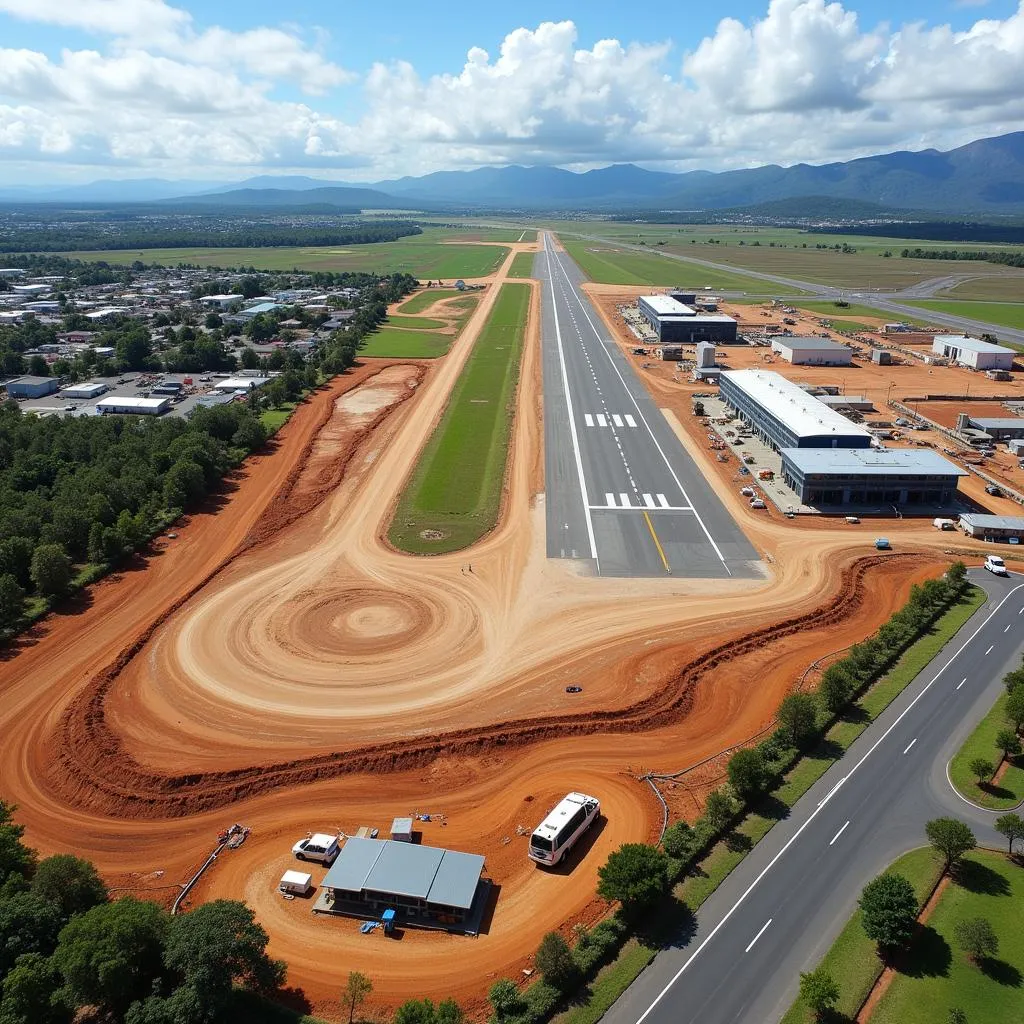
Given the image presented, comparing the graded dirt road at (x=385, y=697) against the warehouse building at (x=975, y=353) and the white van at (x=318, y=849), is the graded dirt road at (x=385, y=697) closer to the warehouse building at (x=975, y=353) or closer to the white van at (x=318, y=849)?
the white van at (x=318, y=849)

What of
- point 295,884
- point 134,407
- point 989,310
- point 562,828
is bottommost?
point 134,407

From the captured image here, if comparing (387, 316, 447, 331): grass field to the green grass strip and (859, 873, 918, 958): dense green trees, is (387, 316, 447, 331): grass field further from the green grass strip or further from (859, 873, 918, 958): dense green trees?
(859, 873, 918, 958): dense green trees

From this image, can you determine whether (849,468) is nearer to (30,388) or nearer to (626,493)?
(626,493)

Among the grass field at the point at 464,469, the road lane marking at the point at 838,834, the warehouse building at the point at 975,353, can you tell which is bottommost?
the grass field at the point at 464,469

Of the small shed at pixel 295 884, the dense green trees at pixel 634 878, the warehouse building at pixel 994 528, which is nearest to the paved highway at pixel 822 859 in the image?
the dense green trees at pixel 634 878

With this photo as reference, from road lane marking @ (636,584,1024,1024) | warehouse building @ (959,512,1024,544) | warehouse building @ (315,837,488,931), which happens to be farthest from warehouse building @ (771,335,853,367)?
warehouse building @ (315,837,488,931)

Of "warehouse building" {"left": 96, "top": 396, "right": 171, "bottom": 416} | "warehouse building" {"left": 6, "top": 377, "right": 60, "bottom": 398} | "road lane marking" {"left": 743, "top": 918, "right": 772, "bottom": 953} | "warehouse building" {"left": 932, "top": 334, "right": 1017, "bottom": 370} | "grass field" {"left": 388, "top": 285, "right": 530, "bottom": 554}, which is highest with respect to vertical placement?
"warehouse building" {"left": 932, "top": 334, "right": 1017, "bottom": 370}

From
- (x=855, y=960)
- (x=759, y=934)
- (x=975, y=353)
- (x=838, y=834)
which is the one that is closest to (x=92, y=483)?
(x=759, y=934)
